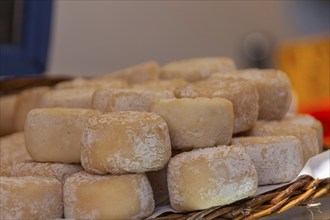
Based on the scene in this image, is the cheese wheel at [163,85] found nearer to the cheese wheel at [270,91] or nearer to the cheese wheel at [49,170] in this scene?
the cheese wheel at [270,91]

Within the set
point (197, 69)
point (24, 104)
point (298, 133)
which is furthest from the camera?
point (24, 104)

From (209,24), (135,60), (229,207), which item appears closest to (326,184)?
(229,207)

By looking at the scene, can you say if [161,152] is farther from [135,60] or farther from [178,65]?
[135,60]

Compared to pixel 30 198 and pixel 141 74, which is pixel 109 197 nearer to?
pixel 30 198

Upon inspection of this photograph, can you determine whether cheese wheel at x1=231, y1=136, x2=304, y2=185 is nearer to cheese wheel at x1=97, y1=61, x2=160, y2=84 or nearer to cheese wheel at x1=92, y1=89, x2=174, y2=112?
cheese wheel at x1=92, y1=89, x2=174, y2=112

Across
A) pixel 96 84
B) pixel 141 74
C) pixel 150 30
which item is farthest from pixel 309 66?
pixel 96 84

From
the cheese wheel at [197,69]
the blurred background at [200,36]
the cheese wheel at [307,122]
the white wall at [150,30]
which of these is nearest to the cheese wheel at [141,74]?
the cheese wheel at [197,69]
